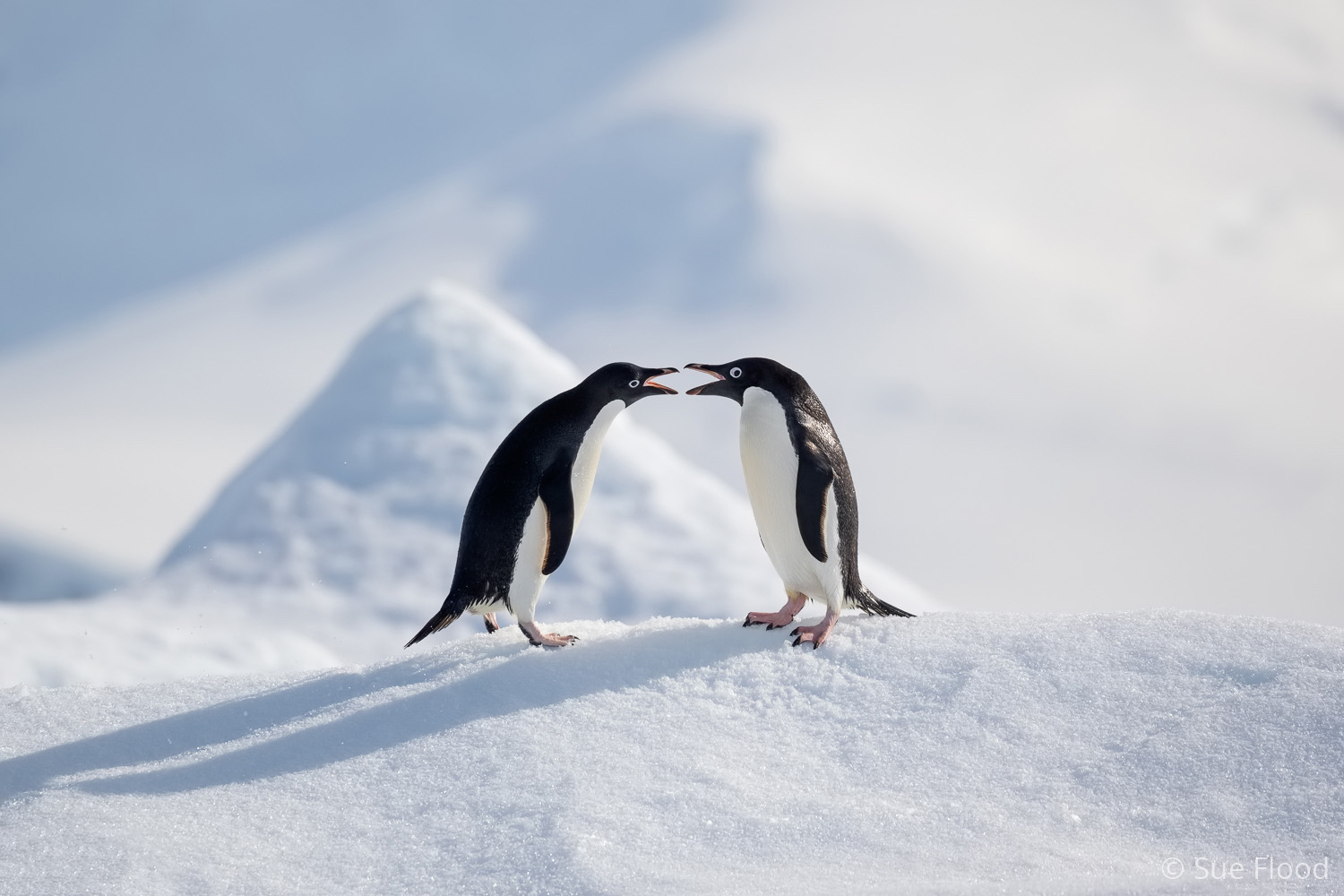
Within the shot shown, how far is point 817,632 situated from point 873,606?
1.38 feet

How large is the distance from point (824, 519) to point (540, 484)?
1039 mm

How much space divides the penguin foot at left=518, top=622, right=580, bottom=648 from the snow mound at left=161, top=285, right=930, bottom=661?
7261 mm

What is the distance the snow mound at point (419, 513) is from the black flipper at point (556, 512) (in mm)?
7314

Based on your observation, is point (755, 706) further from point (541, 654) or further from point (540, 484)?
point (540, 484)

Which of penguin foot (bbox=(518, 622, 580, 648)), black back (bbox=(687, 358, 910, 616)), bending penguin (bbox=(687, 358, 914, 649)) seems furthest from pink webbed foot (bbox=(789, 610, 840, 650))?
penguin foot (bbox=(518, 622, 580, 648))

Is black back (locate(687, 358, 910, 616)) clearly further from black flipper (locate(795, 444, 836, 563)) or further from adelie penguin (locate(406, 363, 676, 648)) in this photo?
adelie penguin (locate(406, 363, 676, 648))

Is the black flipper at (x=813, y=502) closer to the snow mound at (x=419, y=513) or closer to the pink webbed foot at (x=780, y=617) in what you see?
the pink webbed foot at (x=780, y=617)

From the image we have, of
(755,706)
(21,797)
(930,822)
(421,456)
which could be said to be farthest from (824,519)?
(421,456)

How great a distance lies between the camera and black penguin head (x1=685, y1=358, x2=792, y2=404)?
425 centimetres

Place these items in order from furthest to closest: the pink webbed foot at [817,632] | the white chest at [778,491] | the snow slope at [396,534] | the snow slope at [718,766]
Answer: the snow slope at [396,534]
the white chest at [778,491]
the pink webbed foot at [817,632]
the snow slope at [718,766]

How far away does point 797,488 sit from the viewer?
4.08 meters

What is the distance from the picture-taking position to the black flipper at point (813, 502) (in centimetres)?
405

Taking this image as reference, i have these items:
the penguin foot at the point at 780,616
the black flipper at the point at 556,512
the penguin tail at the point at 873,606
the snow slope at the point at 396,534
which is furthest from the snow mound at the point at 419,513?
the black flipper at the point at 556,512

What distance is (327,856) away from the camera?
300 centimetres
